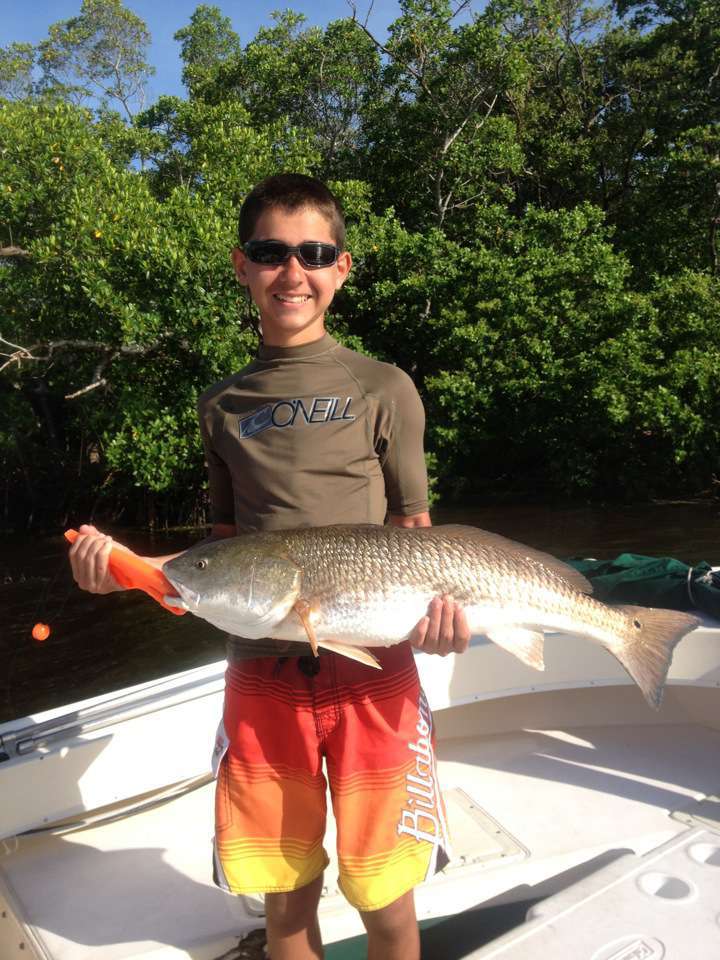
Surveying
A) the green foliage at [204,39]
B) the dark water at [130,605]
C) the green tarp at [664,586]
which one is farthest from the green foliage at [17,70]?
the green tarp at [664,586]

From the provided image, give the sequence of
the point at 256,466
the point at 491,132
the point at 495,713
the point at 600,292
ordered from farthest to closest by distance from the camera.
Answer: the point at 491,132 < the point at 600,292 < the point at 495,713 < the point at 256,466

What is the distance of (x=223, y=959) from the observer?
2643 millimetres

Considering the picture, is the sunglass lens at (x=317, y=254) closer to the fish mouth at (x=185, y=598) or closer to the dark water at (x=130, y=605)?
the fish mouth at (x=185, y=598)

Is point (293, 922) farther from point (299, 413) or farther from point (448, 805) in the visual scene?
point (448, 805)

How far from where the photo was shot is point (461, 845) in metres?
3.25

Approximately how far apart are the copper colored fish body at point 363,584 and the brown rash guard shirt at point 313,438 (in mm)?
120

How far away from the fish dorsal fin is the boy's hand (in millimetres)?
207

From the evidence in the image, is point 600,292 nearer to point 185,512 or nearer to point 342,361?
point 185,512

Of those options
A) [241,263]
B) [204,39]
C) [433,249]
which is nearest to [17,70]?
[204,39]

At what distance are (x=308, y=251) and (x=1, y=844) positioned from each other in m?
2.61

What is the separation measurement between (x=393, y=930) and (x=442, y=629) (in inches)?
32.6

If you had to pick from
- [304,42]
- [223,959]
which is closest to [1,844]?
[223,959]

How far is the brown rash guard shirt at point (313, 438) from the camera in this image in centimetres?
207

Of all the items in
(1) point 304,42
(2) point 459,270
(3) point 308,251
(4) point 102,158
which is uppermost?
(1) point 304,42
